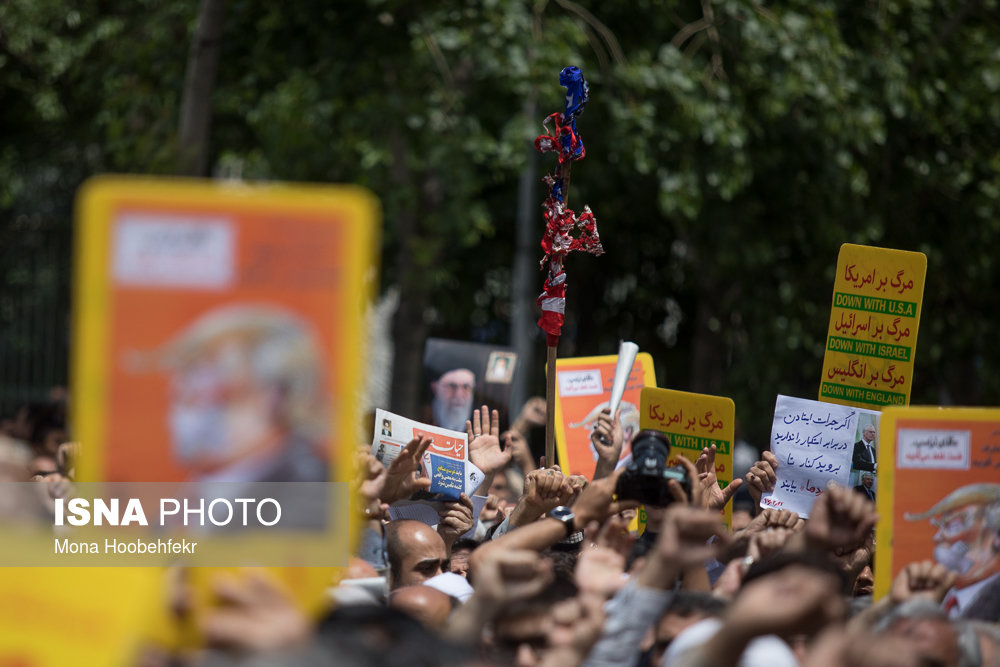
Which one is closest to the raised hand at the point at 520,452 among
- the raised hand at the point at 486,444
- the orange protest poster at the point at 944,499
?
the raised hand at the point at 486,444

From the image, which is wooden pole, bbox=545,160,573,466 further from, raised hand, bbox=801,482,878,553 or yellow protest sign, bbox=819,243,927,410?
raised hand, bbox=801,482,878,553

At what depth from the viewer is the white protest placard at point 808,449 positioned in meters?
4.05

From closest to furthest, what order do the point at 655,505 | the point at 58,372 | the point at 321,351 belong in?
the point at 321,351 → the point at 655,505 → the point at 58,372

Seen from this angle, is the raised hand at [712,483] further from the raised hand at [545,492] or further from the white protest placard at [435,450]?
the white protest placard at [435,450]

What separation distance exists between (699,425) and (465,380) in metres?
1.81

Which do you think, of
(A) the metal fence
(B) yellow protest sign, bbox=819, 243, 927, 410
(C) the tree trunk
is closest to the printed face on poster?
(B) yellow protest sign, bbox=819, 243, 927, 410

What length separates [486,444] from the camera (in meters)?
4.88

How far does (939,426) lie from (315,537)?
1.54m

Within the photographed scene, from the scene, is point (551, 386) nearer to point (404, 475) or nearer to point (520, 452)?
point (404, 475)

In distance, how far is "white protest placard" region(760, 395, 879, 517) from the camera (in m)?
4.05

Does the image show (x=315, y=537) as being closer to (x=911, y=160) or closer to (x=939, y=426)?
(x=939, y=426)

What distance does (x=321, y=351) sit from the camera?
209 centimetres

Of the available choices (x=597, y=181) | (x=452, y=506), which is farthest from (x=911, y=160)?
(x=452, y=506)

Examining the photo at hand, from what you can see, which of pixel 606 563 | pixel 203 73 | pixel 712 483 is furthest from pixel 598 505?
pixel 203 73
